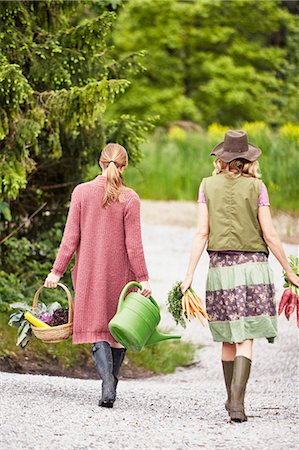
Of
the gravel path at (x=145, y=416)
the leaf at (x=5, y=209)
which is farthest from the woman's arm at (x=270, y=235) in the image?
the leaf at (x=5, y=209)

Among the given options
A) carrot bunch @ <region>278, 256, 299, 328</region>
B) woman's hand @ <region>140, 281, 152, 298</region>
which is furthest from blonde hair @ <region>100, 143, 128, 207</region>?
carrot bunch @ <region>278, 256, 299, 328</region>

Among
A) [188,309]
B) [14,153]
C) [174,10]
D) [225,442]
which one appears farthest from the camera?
[174,10]

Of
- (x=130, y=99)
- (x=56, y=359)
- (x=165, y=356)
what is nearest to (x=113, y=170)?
(x=56, y=359)

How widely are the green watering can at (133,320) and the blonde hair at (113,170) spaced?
1.47 feet

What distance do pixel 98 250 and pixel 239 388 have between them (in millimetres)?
1010

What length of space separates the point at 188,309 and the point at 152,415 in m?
0.54

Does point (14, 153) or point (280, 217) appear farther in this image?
point (280, 217)

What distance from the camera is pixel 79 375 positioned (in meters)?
7.57

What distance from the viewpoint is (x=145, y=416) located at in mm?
5191

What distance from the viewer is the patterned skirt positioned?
5.20m

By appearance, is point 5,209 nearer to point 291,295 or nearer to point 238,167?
point 238,167

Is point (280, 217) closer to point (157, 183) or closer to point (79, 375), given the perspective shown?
point (157, 183)

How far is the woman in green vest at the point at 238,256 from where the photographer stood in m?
5.20

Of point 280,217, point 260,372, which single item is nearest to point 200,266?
point 280,217
